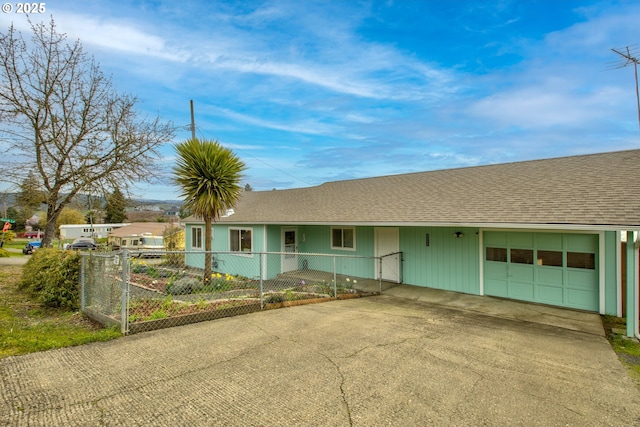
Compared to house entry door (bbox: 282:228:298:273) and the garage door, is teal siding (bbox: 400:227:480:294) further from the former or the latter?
house entry door (bbox: 282:228:298:273)

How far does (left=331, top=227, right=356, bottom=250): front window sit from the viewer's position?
13914mm

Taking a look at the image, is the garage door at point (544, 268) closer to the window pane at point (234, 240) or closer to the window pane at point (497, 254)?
the window pane at point (497, 254)

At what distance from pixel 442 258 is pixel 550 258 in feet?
10.3

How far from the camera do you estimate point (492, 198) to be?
33.2 ft

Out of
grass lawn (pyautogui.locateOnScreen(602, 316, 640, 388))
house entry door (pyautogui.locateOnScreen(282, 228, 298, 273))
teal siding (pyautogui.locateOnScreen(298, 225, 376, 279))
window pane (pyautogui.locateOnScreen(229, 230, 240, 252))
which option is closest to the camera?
grass lawn (pyautogui.locateOnScreen(602, 316, 640, 388))

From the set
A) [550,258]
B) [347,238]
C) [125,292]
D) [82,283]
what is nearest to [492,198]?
[550,258]

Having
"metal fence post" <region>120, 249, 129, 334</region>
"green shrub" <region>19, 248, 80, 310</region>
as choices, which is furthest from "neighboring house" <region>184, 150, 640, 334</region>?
"green shrub" <region>19, 248, 80, 310</region>

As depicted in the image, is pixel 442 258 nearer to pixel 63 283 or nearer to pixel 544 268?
pixel 544 268

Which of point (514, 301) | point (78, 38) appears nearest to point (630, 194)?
point (514, 301)

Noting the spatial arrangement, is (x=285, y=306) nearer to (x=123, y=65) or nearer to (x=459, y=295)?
(x=459, y=295)

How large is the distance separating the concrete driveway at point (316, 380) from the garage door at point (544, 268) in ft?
11.0

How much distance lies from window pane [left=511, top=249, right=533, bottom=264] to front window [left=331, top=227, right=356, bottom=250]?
6123mm

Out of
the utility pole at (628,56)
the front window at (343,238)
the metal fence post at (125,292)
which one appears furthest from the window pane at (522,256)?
the metal fence post at (125,292)
